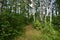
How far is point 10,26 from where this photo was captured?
469 inches

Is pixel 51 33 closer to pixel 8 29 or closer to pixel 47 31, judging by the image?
pixel 47 31

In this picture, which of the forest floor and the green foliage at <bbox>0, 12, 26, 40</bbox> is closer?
the green foliage at <bbox>0, 12, 26, 40</bbox>

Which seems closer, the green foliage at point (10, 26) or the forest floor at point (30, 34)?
the green foliage at point (10, 26)

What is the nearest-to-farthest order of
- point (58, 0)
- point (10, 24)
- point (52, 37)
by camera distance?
1. point (52, 37)
2. point (10, 24)
3. point (58, 0)

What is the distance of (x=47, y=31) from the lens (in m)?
11.5

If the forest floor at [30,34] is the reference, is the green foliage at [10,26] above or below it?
above

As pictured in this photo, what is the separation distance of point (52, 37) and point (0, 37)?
109 inches

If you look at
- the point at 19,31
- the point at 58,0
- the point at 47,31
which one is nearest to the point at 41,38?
the point at 47,31

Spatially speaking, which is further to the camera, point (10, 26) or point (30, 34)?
point (30, 34)

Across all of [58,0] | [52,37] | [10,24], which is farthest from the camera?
[58,0]

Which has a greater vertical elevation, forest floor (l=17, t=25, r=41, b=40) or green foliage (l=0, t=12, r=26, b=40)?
green foliage (l=0, t=12, r=26, b=40)

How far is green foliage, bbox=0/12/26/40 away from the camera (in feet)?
37.5

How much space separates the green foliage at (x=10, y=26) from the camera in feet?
37.5

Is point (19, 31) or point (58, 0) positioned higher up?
point (58, 0)
